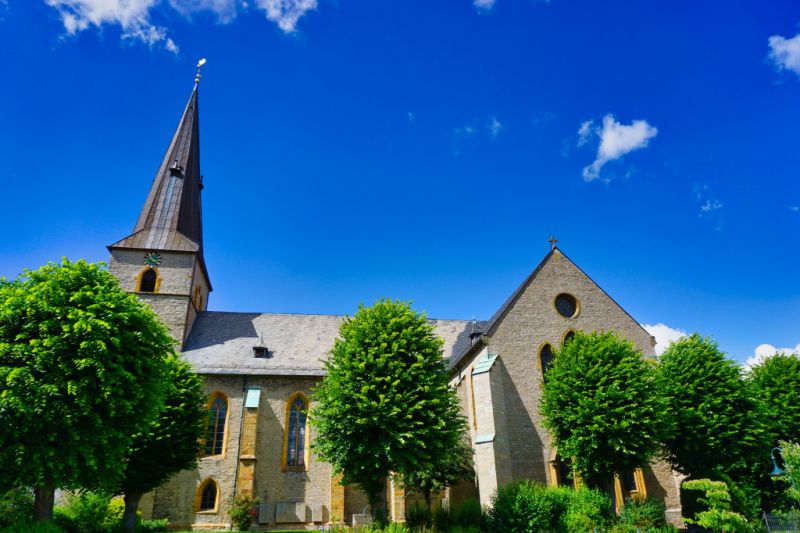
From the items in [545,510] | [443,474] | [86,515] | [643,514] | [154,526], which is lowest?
[154,526]

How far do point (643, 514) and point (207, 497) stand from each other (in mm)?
20078

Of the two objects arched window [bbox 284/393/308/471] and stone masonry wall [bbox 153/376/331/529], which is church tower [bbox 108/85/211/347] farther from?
arched window [bbox 284/393/308/471]

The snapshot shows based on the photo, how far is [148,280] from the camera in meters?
30.7

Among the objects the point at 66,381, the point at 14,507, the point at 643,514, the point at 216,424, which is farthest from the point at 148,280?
the point at 643,514

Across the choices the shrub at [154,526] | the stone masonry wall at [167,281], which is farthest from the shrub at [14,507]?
the stone masonry wall at [167,281]

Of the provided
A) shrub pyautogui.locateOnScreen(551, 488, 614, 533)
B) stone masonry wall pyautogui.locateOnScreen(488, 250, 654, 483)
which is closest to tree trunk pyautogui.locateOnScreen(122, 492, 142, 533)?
stone masonry wall pyautogui.locateOnScreen(488, 250, 654, 483)

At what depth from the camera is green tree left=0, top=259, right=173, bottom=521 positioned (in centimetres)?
1469

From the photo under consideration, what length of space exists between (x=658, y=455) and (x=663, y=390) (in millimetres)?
2897

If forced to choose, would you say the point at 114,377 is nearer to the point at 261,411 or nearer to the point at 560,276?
the point at 261,411

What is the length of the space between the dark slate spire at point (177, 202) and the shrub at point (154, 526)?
1513cm

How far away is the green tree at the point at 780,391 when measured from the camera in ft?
85.1

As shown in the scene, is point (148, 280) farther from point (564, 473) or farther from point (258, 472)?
point (564, 473)

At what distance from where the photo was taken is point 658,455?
22328 mm

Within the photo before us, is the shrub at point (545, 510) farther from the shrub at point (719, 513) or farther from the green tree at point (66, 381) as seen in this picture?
the green tree at point (66, 381)
